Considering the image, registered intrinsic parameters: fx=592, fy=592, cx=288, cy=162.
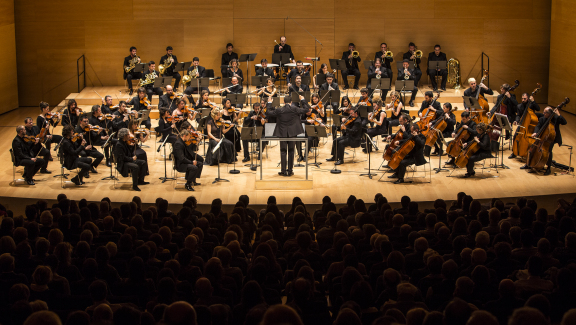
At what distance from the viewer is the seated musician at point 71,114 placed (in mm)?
11039

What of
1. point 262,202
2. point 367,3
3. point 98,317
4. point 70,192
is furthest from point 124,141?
point 367,3

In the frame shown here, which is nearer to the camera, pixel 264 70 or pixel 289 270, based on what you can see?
pixel 289 270

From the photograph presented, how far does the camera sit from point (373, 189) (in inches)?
376

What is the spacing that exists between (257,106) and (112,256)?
589 centimetres

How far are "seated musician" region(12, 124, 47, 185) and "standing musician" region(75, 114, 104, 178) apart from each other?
2.36 ft

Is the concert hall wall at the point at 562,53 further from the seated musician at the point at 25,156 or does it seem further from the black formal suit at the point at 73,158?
the seated musician at the point at 25,156

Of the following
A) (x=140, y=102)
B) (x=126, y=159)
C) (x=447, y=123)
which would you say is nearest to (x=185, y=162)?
(x=126, y=159)

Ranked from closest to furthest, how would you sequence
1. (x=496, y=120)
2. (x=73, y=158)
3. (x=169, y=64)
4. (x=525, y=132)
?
(x=73, y=158) < (x=496, y=120) < (x=525, y=132) < (x=169, y=64)

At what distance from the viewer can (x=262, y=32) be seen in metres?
15.9

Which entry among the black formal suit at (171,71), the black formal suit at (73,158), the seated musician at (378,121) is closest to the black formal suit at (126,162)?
the black formal suit at (73,158)

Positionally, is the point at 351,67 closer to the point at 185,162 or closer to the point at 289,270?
the point at 185,162

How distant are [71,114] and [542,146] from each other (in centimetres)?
851

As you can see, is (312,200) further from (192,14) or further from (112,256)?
(192,14)

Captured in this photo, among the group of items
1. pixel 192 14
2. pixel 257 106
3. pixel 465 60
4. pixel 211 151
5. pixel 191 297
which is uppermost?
pixel 192 14
